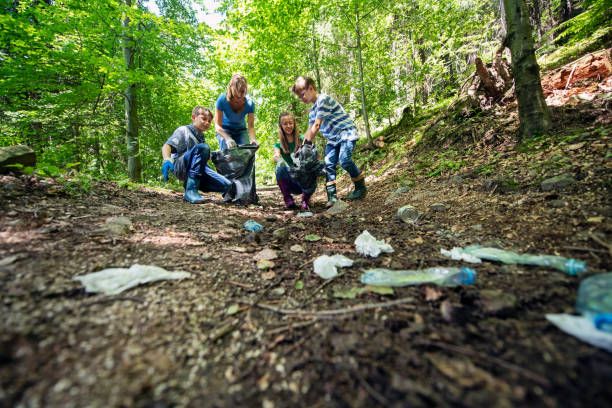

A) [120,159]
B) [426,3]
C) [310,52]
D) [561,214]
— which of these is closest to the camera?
[561,214]

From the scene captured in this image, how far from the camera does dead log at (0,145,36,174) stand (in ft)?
8.59

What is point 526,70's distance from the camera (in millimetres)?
3150

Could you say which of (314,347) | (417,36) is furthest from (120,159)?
(314,347)

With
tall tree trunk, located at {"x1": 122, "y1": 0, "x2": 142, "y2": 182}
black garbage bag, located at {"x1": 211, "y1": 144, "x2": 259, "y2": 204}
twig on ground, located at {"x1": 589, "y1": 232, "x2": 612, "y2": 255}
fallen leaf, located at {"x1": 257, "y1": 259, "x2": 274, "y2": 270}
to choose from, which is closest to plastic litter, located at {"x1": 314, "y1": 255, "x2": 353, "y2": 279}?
fallen leaf, located at {"x1": 257, "y1": 259, "x2": 274, "y2": 270}

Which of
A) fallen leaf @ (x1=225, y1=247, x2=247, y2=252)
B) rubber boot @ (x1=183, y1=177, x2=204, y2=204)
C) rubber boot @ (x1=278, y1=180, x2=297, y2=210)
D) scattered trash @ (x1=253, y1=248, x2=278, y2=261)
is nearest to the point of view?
scattered trash @ (x1=253, y1=248, x2=278, y2=261)

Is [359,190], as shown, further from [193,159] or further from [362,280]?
[362,280]

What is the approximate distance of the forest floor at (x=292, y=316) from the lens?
29.6 inches

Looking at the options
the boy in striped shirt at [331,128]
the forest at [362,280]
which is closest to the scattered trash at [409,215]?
the forest at [362,280]

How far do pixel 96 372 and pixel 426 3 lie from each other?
30.9 feet

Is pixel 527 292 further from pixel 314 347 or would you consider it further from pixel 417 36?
pixel 417 36

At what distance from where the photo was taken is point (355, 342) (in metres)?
0.97

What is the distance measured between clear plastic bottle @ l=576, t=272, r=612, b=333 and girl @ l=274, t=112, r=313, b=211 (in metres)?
3.05

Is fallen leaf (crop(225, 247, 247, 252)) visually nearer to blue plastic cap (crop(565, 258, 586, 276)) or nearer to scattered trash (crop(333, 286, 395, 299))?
scattered trash (crop(333, 286, 395, 299))

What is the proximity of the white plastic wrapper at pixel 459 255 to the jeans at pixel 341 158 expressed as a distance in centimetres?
237
